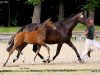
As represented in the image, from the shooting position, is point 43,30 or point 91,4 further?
point 91,4

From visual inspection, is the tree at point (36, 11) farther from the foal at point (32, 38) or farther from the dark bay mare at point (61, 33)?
the foal at point (32, 38)

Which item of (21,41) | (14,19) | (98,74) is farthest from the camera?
(14,19)

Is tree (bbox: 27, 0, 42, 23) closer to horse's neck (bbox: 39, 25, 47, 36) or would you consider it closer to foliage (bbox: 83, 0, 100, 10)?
foliage (bbox: 83, 0, 100, 10)

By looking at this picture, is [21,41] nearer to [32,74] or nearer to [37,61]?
[37,61]

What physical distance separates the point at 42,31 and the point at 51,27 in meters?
0.35

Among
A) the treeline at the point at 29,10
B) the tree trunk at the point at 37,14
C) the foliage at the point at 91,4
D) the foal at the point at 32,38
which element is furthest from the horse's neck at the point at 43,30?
the treeline at the point at 29,10

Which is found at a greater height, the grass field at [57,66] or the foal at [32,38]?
the foal at [32,38]

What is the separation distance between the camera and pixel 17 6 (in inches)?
2032

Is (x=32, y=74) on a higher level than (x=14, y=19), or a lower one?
higher

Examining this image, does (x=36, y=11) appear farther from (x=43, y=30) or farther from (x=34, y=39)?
(x=34, y=39)

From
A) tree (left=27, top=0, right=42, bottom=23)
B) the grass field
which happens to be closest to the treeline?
tree (left=27, top=0, right=42, bottom=23)

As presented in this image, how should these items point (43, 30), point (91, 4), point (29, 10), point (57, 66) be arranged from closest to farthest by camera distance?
point (57, 66) < point (43, 30) < point (91, 4) < point (29, 10)

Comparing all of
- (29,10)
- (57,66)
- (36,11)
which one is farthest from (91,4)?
(57,66)

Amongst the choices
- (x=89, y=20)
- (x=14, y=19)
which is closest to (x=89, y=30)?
(x=89, y=20)
